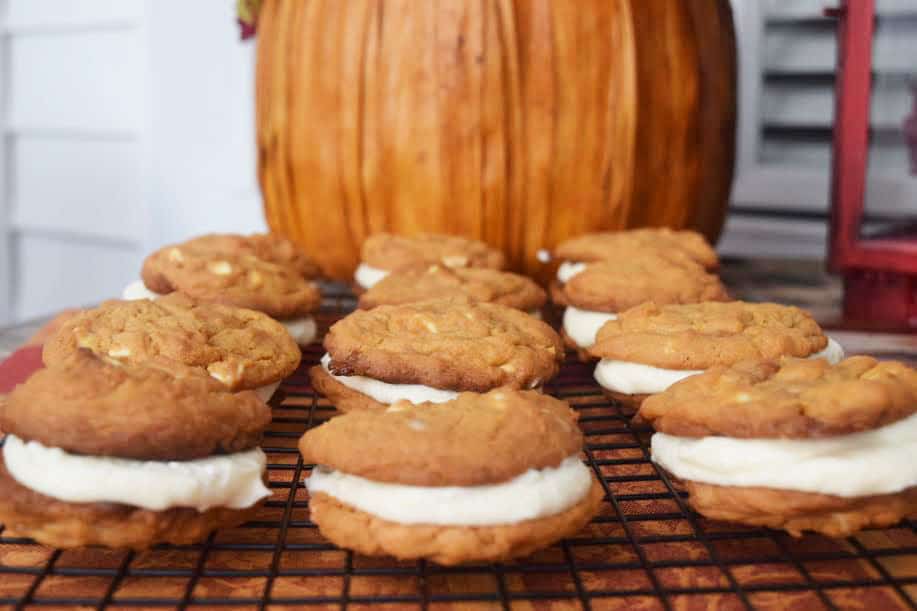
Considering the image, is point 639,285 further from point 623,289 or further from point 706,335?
point 706,335

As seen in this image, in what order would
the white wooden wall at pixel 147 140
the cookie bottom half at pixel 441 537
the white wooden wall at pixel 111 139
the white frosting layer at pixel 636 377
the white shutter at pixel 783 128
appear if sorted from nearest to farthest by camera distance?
the cookie bottom half at pixel 441 537 < the white frosting layer at pixel 636 377 < the white shutter at pixel 783 128 < the white wooden wall at pixel 147 140 < the white wooden wall at pixel 111 139

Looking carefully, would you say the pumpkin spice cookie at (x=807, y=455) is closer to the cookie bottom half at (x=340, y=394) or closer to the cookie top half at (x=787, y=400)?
the cookie top half at (x=787, y=400)

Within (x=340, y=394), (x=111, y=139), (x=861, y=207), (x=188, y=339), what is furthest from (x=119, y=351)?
(x=111, y=139)

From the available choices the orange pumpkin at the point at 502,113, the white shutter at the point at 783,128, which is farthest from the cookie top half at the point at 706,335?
the white shutter at the point at 783,128

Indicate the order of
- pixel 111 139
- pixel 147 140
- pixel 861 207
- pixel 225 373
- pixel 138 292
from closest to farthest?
pixel 225 373, pixel 138 292, pixel 861 207, pixel 147 140, pixel 111 139

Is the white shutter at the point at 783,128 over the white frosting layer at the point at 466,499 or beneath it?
over

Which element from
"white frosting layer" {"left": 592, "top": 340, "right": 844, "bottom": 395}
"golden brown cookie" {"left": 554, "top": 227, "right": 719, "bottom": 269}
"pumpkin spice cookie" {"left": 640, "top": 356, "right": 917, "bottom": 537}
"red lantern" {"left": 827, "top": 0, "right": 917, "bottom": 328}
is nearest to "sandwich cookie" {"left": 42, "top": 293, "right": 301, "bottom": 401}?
"white frosting layer" {"left": 592, "top": 340, "right": 844, "bottom": 395}
